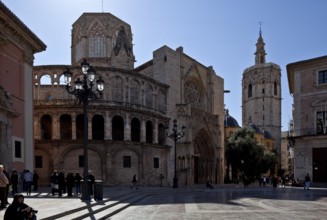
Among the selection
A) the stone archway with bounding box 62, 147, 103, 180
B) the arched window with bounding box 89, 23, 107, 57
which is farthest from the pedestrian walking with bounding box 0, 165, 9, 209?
the arched window with bounding box 89, 23, 107, 57

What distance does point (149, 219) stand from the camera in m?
13.3

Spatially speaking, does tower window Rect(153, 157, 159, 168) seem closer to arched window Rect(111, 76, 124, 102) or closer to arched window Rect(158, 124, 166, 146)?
arched window Rect(158, 124, 166, 146)

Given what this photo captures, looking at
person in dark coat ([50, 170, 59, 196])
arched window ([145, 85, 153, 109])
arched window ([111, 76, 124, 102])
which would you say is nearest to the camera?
person in dark coat ([50, 170, 59, 196])

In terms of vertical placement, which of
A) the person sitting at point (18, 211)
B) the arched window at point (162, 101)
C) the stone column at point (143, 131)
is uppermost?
the arched window at point (162, 101)

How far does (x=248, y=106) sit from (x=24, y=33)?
259 feet

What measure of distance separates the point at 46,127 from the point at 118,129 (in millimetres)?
6596

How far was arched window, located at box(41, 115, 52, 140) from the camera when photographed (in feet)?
119

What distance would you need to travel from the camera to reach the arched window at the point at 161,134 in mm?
42125

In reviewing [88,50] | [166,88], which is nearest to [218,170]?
[166,88]

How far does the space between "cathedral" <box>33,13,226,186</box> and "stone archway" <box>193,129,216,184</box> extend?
4.8 inches

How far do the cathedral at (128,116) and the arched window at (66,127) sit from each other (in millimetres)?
91

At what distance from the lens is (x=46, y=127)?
120 feet

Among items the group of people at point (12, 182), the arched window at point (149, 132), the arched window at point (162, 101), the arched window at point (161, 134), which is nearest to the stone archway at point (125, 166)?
the arched window at point (149, 132)

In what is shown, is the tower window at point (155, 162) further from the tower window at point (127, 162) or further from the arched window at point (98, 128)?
the arched window at point (98, 128)
